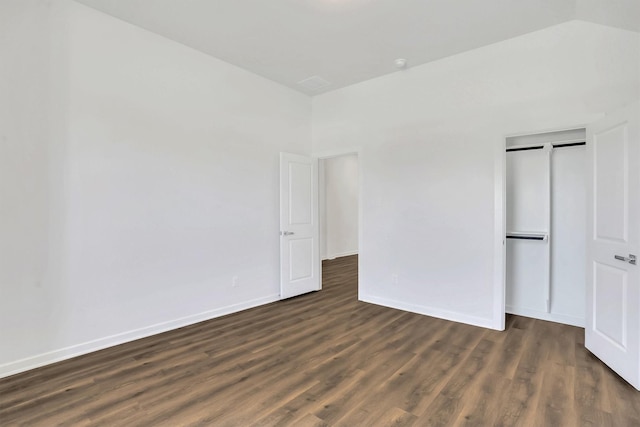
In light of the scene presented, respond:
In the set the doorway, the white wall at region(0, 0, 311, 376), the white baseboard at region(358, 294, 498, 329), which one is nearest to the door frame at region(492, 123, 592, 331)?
the white baseboard at region(358, 294, 498, 329)

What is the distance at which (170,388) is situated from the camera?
7.55 feet

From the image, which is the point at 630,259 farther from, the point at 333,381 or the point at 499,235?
the point at 333,381

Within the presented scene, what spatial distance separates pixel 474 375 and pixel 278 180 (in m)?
3.25

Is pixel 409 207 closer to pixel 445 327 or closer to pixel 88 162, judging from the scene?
pixel 445 327

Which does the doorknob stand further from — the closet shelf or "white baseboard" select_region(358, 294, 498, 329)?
"white baseboard" select_region(358, 294, 498, 329)

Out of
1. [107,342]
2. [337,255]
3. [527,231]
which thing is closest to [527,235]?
[527,231]

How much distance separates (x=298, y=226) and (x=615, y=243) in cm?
344

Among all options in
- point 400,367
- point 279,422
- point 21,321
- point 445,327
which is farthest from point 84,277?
point 445,327

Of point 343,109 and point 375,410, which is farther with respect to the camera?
point 343,109

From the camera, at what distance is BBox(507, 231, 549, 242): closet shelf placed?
142 inches

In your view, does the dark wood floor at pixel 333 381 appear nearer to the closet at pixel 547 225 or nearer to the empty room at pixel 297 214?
the empty room at pixel 297 214

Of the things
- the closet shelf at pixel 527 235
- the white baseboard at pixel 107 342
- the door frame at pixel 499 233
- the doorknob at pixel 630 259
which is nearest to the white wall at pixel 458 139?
the door frame at pixel 499 233

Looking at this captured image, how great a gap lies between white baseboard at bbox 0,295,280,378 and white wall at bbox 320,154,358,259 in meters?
4.09

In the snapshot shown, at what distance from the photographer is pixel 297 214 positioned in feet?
15.7
